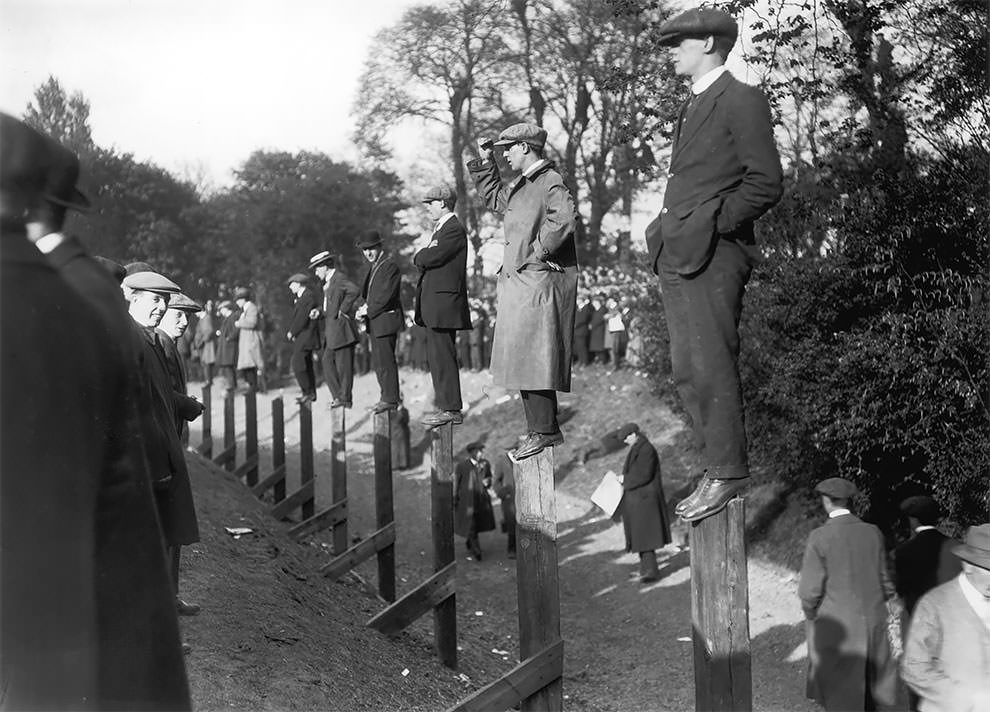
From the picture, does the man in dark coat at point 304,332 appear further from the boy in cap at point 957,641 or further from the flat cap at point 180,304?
the boy in cap at point 957,641

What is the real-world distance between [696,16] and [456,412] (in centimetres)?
556

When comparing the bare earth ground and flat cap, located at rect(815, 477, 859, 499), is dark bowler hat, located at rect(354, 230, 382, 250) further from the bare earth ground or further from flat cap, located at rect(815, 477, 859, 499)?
flat cap, located at rect(815, 477, 859, 499)

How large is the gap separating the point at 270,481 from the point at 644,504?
6.48 m

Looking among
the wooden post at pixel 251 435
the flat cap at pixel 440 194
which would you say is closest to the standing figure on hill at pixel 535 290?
the flat cap at pixel 440 194

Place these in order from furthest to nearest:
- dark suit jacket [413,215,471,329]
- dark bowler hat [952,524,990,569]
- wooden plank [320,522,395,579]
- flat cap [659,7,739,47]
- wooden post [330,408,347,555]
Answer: wooden post [330,408,347,555]
wooden plank [320,522,395,579]
dark suit jacket [413,215,471,329]
dark bowler hat [952,524,990,569]
flat cap [659,7,739,47]

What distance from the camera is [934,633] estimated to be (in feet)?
18.1

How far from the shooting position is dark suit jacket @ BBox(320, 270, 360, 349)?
1382cm

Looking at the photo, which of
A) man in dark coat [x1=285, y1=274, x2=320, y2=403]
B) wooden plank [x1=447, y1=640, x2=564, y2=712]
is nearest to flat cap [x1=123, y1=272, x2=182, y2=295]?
wooden plank [x1=447, y1=640, x2=564, y2=712]

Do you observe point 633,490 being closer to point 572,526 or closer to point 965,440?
point 572,526

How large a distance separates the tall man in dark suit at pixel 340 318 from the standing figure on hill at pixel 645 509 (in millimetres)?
4012

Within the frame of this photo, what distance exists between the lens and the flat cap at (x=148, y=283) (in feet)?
16.2

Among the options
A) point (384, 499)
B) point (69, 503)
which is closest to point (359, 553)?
point (384, 499)

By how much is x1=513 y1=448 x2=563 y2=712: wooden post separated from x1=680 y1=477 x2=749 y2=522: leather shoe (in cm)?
210

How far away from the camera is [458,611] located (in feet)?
45.0
